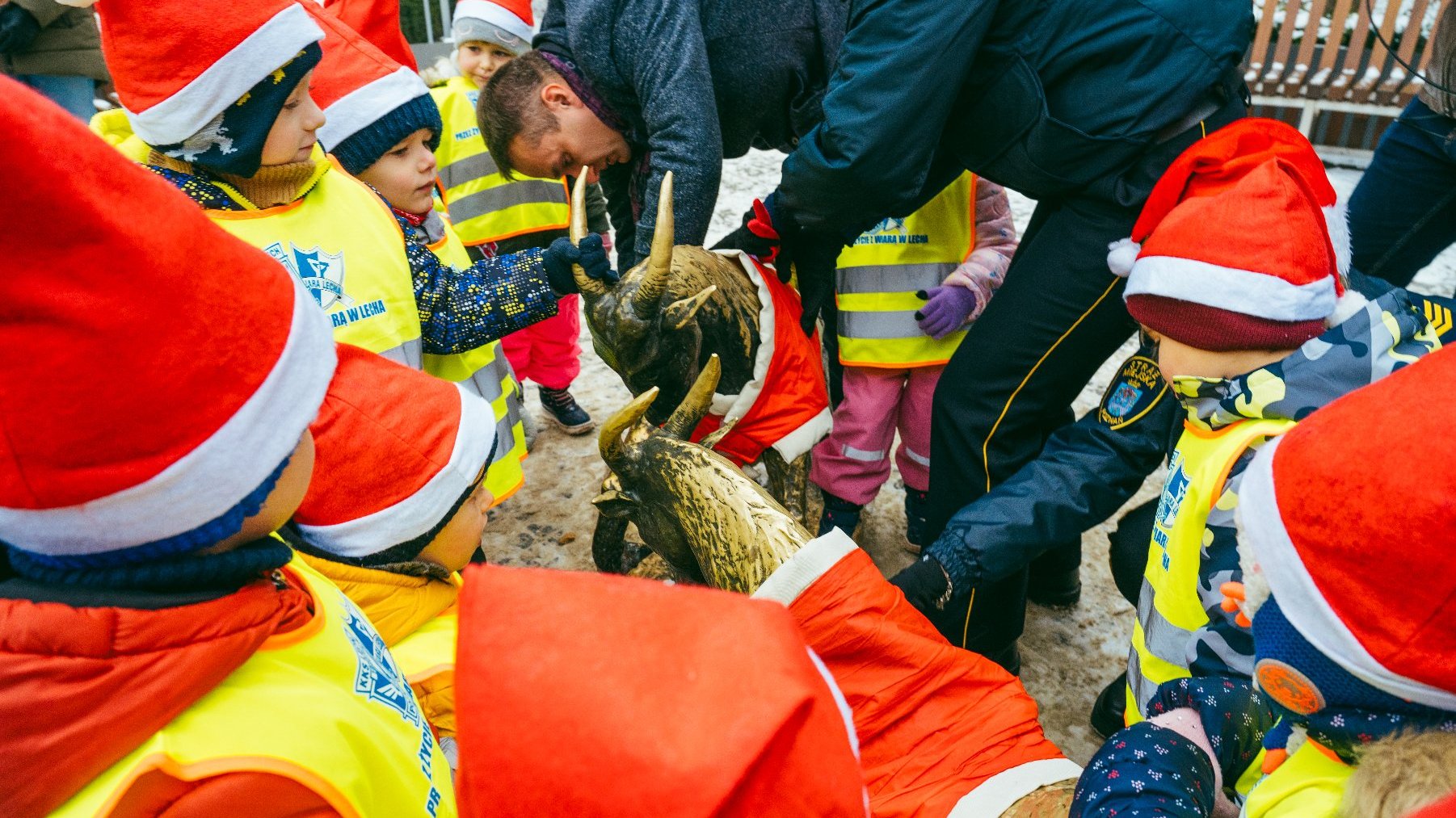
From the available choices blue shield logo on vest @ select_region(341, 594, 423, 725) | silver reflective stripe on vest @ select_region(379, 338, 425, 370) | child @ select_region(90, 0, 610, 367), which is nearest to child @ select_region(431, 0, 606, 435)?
child @ select_region(90, 0, 610, 367)

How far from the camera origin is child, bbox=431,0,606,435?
11.6ft

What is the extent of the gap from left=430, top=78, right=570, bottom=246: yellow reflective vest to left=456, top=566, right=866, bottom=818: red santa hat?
297 cm

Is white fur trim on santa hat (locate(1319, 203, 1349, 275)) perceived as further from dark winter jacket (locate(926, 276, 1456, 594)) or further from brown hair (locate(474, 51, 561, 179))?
brown hair (locate(474, 51, 561, 179))

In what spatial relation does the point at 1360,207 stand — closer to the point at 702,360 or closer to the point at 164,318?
the point at 702,360

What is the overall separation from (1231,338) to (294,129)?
6.36 feet

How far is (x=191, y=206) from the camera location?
948 millimetres

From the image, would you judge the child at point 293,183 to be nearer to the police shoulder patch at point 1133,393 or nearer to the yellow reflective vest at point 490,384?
the yellow reflective vest at point 490,384

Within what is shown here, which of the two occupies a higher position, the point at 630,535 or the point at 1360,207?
the point at 1360,207

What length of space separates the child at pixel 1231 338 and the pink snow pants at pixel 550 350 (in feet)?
8.21

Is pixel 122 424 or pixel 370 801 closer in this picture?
pixel 122 424

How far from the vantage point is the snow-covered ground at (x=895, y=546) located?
2623 millimetres

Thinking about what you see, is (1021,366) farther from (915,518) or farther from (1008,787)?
(1008,787)

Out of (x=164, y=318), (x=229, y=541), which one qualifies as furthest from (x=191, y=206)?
(x=229, y=541)

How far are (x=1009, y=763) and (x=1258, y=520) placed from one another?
22.4 inches
